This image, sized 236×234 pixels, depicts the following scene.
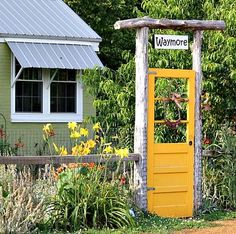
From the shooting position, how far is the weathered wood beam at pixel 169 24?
11.4 m

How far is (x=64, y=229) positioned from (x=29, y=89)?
1224cm

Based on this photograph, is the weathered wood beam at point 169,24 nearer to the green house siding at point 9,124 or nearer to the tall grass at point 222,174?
the tall grass at point 222,174

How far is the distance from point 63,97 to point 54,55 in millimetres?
1640

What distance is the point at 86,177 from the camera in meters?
10.7

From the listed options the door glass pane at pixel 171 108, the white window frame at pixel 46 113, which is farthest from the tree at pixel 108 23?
the door glass pane at pixel 171 108

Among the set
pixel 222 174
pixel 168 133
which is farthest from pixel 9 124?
pixel 222 174

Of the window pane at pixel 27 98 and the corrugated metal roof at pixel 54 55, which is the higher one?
the corrugated metal roof at pixel 54 55

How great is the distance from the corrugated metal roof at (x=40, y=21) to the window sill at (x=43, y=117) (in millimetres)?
2297

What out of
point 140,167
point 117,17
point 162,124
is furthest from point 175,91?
point 117,17

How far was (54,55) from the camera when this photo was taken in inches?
846

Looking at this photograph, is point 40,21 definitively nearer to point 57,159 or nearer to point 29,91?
point 29,91

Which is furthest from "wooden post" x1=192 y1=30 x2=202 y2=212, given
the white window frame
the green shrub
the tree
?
the tree

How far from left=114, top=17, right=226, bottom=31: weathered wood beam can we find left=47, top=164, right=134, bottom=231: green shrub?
2.36 meters

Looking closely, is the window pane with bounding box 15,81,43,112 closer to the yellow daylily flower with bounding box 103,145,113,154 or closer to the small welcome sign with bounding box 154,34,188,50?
the small welcome sign with bounding box 154,34,188,50
